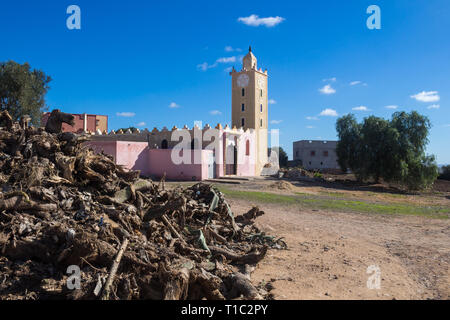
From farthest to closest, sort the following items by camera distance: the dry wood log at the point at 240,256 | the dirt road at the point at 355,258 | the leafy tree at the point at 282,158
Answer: the leafy tree at the point at 282,158 → the dry wood log at the point at 240,256 → the dirt road at the point at 355,258

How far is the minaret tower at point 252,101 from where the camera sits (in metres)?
33.4

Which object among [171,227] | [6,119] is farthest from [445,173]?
[6,119]

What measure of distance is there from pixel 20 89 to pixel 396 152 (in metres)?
32.6

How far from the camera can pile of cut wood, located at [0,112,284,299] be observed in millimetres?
3711

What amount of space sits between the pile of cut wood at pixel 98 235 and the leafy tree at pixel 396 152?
21.8 m

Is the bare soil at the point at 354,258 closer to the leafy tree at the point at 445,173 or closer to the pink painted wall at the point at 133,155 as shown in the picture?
the pink painted wall at the point at 133,155

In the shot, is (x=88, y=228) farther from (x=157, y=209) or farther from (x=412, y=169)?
(x=412, y=169)

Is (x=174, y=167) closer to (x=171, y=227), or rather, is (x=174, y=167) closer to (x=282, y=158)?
(x=171, y=227)

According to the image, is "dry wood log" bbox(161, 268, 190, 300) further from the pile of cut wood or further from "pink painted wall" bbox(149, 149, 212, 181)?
"pink painted wall" bbox(149, 149, 212, 181)

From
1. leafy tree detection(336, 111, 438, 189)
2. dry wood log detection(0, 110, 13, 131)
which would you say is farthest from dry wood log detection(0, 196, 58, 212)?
leafy tree detection(336, 111, 438, 189)

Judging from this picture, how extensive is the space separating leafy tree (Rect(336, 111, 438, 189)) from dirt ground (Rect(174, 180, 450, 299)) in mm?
14664

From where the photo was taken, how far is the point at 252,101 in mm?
33438

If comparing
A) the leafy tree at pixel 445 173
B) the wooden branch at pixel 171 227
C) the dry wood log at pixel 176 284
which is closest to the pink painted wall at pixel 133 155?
the wooden branch at pixel 171 227

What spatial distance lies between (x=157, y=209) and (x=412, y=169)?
2445 centimetres
